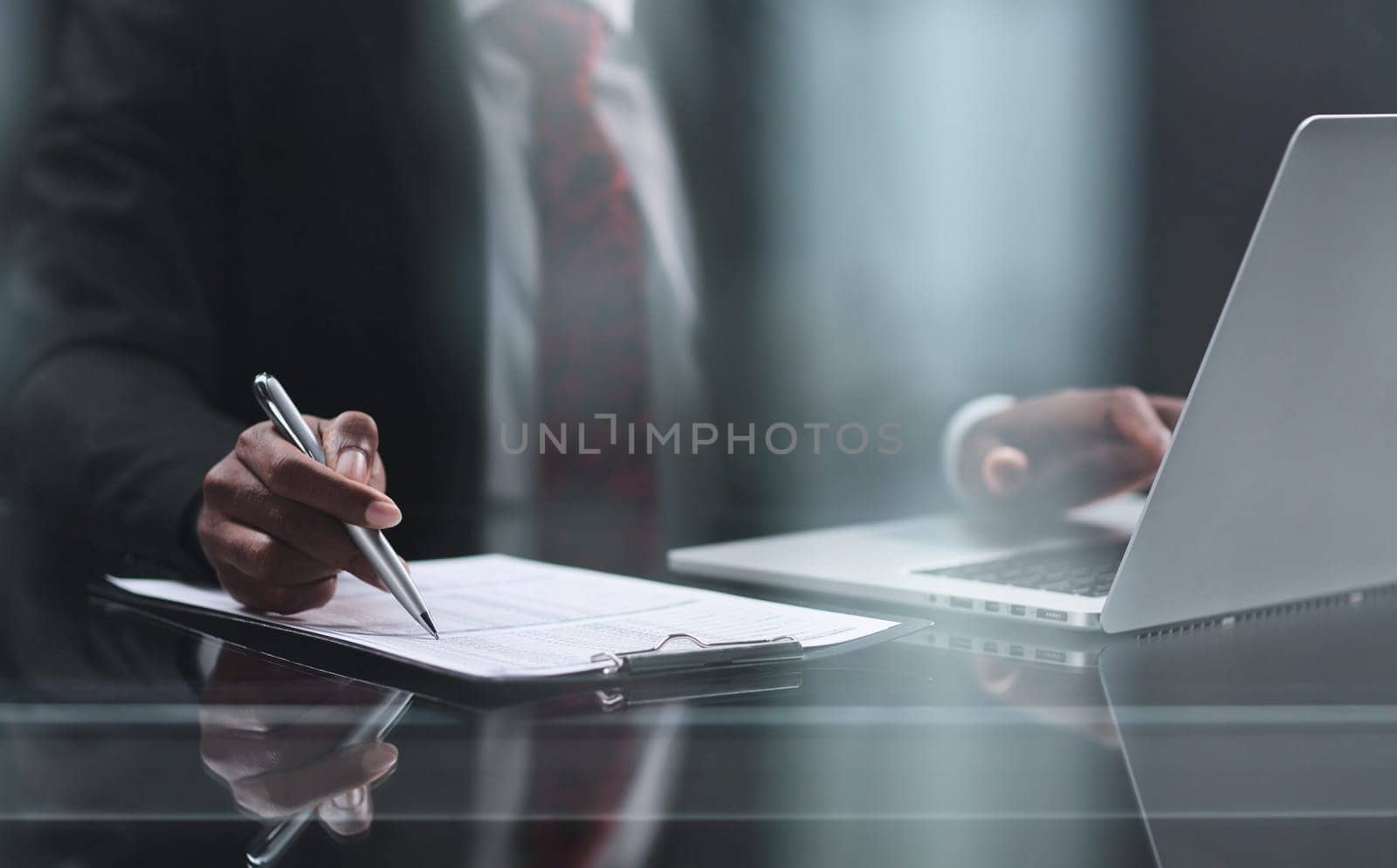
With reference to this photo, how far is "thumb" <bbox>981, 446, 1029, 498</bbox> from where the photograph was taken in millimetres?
835

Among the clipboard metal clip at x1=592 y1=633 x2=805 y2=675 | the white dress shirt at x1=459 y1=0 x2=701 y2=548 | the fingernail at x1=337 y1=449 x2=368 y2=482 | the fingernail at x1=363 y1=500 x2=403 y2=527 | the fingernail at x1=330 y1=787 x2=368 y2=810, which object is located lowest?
the white dress shirt at x1=459 y1=0 x2=701 y2=548

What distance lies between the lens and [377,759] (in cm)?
31

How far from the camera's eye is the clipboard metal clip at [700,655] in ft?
1.19

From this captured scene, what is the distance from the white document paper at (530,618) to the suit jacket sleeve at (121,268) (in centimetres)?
26

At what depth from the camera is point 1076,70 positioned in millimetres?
1893

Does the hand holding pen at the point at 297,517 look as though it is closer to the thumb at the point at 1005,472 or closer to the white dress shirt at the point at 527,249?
the thumb at the point at 1005,472

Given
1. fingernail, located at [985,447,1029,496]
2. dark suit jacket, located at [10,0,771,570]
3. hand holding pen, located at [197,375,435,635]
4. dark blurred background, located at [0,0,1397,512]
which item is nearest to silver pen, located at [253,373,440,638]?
hand holding pen, located at [197,375,435,635]

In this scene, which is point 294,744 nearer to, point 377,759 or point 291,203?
point 377,759

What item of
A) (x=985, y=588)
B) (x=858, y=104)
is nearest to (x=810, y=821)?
(x=985, y=588)

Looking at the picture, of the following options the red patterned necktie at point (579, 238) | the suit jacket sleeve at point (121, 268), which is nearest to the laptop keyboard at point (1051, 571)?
the suit jacket sleeve at point (121, 268)

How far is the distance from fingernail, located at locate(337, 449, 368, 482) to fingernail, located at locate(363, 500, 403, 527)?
5 centimetres

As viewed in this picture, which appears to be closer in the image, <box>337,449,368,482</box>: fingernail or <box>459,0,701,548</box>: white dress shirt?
<box>337,449,368,482</box>: fingernail

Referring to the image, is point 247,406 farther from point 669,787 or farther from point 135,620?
point 669,787

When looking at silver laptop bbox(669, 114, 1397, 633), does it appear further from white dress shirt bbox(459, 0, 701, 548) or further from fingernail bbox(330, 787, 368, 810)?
white dress shirt bbox(459, 0, 701, 548)
